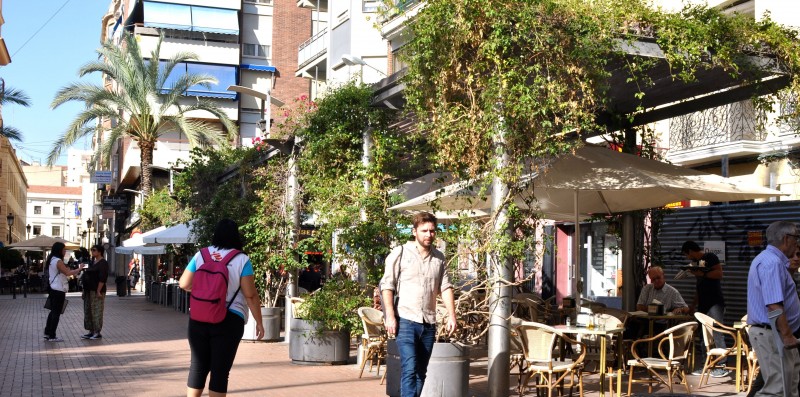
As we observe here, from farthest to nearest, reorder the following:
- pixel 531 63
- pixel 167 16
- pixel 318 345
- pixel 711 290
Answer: pixel 167 16 < pixel 318 345 < pixel 711 290 < pixel 531 63

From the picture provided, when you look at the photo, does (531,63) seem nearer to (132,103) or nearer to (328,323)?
(328,323)

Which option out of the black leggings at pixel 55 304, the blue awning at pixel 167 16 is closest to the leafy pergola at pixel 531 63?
the black leggings at pixel 55 304

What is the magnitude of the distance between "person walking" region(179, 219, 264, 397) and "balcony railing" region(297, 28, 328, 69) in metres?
30.2

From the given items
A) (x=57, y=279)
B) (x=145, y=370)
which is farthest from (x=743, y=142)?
(x=57, y=279)

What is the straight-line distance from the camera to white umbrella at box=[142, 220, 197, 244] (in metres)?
26.4

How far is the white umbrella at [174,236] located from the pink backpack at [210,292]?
17865 millimetres

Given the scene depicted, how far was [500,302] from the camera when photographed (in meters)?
10.4

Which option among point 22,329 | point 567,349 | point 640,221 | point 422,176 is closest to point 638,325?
point 567,349

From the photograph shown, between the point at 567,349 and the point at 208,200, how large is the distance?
48.3 feet

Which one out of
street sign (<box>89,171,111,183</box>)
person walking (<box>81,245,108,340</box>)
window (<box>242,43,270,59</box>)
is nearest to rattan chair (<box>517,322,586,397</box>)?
person walking (<box>81,245,108,340</box>)

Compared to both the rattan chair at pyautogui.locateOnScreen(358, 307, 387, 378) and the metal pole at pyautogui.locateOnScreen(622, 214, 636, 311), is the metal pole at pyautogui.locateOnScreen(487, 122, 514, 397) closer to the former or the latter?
the rattan chair at pyautogui.locateOnScreen(358, 307, 387, 378)

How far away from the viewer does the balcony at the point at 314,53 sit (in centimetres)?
3847

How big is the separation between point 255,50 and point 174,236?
3398 cm

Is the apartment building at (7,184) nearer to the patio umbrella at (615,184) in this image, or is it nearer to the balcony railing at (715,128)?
the balcony railing at (715,128)
